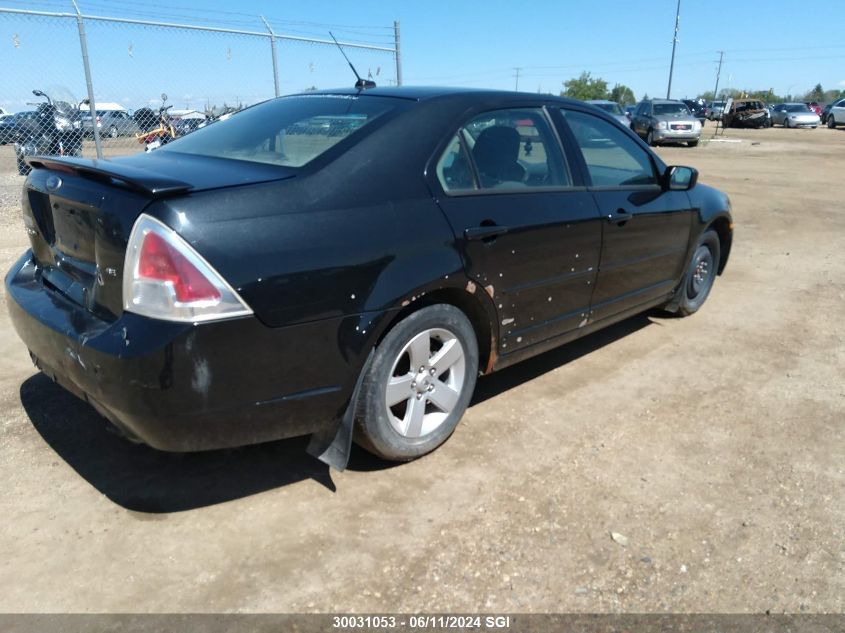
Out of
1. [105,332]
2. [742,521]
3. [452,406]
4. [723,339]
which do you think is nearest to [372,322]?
[452,406]

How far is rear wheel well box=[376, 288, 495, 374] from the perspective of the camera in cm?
280

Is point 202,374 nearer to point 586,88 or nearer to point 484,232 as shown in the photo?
point 484,232

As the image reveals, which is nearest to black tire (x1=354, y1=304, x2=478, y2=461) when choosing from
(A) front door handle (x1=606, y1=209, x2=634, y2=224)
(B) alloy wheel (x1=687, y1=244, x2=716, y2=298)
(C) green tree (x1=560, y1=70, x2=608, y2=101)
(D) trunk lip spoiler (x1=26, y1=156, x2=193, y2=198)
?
(D) trunk lip spoiler (x1=26, y1=156, x2=193, y2=198)

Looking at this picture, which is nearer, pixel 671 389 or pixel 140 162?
pixel 140 162

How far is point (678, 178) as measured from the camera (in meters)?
4.36

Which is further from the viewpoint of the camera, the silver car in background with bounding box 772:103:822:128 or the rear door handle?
the silver car in background with bounding box 772:103:822:128

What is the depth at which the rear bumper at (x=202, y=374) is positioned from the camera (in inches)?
87.5

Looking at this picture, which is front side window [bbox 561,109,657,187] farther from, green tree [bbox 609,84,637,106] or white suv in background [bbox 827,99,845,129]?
green tree [bbox 609,84,637,106]

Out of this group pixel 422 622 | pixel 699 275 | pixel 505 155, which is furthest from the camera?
pixel 699 275

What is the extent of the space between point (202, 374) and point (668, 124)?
23.6 meters

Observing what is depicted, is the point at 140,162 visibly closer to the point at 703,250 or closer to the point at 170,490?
the point at 170,490

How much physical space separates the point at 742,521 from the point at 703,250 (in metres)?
2.96

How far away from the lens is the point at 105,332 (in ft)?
7.68

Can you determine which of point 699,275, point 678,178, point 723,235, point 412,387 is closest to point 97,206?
point 412,387
